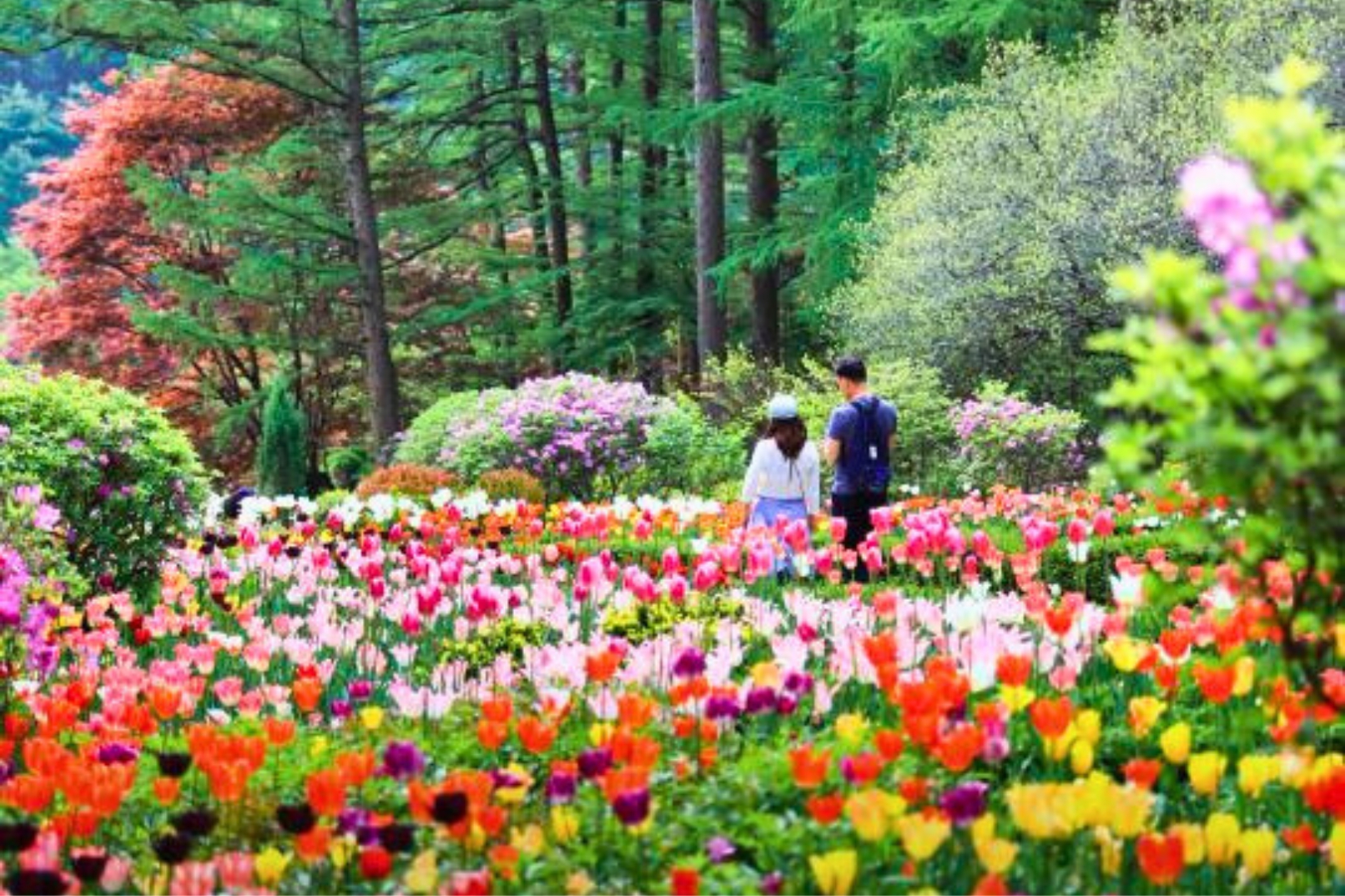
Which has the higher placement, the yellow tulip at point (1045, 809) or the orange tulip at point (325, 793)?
the orange tulip at point (325, 793)

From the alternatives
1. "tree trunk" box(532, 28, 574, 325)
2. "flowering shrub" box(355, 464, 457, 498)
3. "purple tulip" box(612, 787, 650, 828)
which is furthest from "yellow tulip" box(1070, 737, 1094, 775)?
"tree trunk" box(532, 28, 574, 325)

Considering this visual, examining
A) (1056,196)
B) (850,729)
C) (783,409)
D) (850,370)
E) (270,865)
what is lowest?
(270,865)

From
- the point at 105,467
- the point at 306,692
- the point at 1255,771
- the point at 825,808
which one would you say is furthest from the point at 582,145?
the point at 825,808

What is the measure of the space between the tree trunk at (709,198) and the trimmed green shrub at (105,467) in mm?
12404

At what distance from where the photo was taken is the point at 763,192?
2322 centimetres

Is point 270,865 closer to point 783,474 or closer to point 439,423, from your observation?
point 783,474

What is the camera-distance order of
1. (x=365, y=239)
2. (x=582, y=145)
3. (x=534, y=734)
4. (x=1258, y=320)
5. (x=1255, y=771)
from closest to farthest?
1. (x=1258, y=320)
2. (x=1255, y=771)
3. (x=534, y=734)
4. (x=365, y=239)
5. (x=582, y=145)

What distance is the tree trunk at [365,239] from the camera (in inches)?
759

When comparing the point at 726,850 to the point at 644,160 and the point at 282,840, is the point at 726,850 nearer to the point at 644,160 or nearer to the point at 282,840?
the point at 282,840

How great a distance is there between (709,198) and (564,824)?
17.7 m

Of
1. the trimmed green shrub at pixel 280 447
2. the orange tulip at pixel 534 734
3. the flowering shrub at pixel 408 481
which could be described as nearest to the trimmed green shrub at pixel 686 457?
the flowering shrub at pixel 408 481

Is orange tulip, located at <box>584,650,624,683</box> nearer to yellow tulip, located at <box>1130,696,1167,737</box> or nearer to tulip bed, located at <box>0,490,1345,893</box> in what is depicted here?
tulip bed, located at <box>0,490,1345,893</box>

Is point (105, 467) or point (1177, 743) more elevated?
point (105, 467)

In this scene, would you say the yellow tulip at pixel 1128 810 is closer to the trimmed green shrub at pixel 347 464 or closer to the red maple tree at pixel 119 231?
the trimmed green shrub at pixel 347 464
